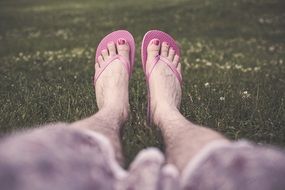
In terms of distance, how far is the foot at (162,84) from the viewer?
3570mm

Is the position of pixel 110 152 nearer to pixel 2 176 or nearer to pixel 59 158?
pixel 59 158

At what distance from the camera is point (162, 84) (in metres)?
4.15

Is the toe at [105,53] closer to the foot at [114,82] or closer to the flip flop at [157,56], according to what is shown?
the foot at [114,82]

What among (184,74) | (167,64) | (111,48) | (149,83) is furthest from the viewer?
(184,74)

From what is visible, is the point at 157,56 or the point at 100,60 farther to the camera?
the point at 100,60

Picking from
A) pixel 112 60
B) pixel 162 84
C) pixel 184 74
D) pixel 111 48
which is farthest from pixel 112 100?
pixel 184 74

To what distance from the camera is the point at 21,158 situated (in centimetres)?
176

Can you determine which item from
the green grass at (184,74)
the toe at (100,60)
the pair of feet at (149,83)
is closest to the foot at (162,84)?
the pair of feet at (149,83)

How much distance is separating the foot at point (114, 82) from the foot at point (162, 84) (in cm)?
20

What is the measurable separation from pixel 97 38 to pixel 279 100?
21.9 ft

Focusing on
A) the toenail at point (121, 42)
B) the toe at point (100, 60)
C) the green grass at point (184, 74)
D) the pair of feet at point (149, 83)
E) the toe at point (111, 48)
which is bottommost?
the green grass at point (184, 74)

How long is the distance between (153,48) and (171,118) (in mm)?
1706

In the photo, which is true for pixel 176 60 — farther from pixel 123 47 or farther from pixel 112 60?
pixel 112 60

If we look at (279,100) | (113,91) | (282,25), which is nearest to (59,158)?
(113,91)
